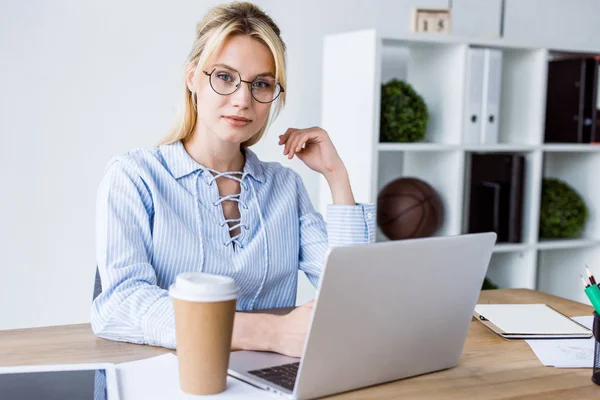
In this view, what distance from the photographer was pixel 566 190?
3.14 meters

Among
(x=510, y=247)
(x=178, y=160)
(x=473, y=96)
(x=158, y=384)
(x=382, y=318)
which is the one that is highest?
(x=473, y=96)

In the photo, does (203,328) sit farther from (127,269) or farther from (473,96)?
(473,96)

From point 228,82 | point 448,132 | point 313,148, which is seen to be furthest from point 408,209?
point 228,82

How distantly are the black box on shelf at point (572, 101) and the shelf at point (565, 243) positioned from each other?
43cm

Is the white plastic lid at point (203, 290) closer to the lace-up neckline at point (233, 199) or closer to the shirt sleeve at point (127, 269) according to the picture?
the shirt sleeve at point (127, 269)

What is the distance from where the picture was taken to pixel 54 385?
0.94m

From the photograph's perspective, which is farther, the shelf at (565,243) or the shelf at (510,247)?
the shelf at (565,243)

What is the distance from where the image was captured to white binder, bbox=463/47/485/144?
2754mm

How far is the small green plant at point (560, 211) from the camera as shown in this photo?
10.1 ft

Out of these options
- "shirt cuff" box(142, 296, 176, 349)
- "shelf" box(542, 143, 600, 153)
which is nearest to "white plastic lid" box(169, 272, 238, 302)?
"shirt cuff" box(142, 296, 176, 349)

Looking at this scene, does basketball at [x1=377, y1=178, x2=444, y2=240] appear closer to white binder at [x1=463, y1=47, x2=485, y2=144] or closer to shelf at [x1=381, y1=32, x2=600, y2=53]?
white binder at [x1=463, y1=47, x2=485, y2=144]

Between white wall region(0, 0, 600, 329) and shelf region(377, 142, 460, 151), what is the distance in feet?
1.35

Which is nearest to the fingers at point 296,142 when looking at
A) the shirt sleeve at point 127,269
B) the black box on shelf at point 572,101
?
the shirt sleeve at point 127,269

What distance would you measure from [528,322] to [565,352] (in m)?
0.18
